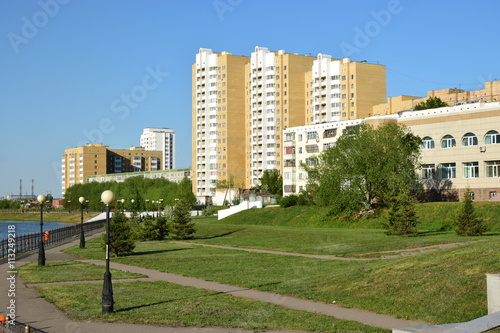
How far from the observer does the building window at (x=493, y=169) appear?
60062 millimetres

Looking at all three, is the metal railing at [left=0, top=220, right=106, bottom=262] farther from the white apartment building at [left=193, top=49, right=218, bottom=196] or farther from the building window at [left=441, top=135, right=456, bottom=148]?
the white apartment building at [left=193, top=49, right=218, bottom=196]

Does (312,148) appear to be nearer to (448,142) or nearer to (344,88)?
(448,142)

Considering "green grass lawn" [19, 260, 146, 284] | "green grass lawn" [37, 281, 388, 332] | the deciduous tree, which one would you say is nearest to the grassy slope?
the deciduous tree

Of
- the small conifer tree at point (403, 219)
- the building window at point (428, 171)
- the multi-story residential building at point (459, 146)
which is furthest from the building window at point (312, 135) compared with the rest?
the small conifer tree at point (403, 219)

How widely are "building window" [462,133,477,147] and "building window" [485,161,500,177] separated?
2.58 metres

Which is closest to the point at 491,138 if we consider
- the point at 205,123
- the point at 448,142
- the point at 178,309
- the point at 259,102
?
the point at 448,142

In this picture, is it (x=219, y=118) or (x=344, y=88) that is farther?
(x=219, y=118)

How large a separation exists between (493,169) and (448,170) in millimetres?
5474

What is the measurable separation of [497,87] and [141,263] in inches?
3783

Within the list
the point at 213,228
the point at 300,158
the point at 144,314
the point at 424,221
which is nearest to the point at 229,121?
the point at 300,158

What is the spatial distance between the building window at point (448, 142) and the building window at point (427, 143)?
1.46 m

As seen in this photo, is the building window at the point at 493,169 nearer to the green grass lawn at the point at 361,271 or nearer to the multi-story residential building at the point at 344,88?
the green grass lawn at the point at 361,271

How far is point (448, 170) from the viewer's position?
64.9 metres

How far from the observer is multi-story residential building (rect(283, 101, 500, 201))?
60094mm
